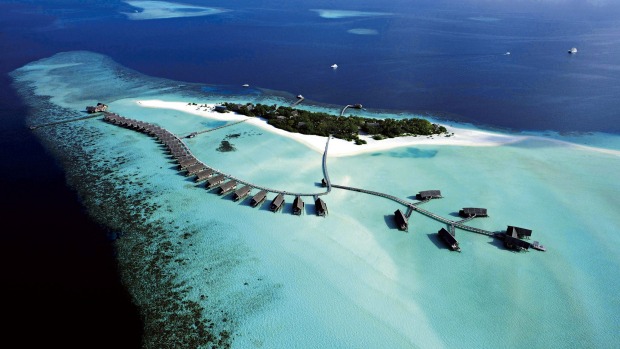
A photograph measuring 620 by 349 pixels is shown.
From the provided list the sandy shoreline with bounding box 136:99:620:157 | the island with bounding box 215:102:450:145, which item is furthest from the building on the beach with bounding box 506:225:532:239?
the island with bounding box 215:102:450:145

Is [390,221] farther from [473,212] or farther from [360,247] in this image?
[473,212]

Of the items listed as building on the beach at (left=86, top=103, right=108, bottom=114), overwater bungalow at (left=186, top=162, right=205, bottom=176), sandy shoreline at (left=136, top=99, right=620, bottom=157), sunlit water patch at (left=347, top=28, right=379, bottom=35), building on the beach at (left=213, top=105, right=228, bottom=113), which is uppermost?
sunlit water patch at (left=347, top=28, right=379, bottom=35)

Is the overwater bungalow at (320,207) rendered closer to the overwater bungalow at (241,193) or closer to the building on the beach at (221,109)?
the overwater bungalow at (241,193)

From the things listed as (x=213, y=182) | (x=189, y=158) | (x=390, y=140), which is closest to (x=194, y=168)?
(x=189, y=158)

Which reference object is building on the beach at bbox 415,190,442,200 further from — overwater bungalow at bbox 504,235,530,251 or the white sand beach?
the white sand beach

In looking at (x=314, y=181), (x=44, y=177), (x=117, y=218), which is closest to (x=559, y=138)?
(x=314, y=181)
